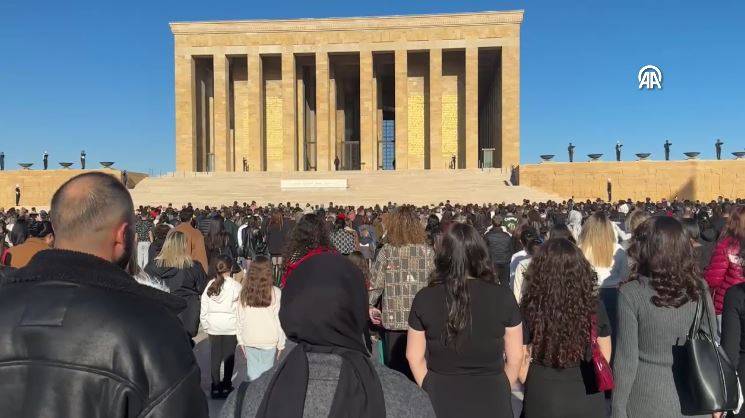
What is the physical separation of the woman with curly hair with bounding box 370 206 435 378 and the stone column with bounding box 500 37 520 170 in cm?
3559

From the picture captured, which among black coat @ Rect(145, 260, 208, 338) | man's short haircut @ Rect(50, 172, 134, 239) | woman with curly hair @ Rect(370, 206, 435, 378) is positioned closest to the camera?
man's short haircut @ Rect(50, 172, 134, 239)

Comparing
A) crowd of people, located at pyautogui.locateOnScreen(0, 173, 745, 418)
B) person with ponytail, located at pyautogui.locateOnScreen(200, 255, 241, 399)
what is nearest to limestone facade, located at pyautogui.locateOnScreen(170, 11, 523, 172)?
crowd of people, located at pyautogui.locateOnScreen(0, 173, 745, 418)

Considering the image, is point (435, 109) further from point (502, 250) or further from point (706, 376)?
point (706, 376)

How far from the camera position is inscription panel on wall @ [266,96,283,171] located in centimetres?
4497

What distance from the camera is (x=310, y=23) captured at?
4066 centimetres

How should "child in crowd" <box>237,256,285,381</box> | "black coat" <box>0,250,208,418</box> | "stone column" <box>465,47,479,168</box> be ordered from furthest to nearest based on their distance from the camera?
"stone column" <box>465,47,479,168</box>, "child in crowd" <box>237,256,285,381</box>, "black coat" <box>0,250,208,418</box>

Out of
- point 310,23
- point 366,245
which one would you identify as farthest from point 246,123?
point 366,245

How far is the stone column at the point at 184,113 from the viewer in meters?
41.1

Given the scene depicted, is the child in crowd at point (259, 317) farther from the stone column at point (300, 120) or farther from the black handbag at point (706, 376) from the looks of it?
the stone column at point (300, 120)

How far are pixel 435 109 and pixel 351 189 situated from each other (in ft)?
36.6

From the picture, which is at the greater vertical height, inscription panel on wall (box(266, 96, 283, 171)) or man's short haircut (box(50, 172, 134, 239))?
inscription panel on wall (box(266, 96, 283, 171))

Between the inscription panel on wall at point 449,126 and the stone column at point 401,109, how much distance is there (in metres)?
3.20

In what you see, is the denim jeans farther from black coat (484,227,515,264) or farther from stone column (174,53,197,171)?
stone column (174,53,197,171)

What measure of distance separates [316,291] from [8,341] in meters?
0.80
